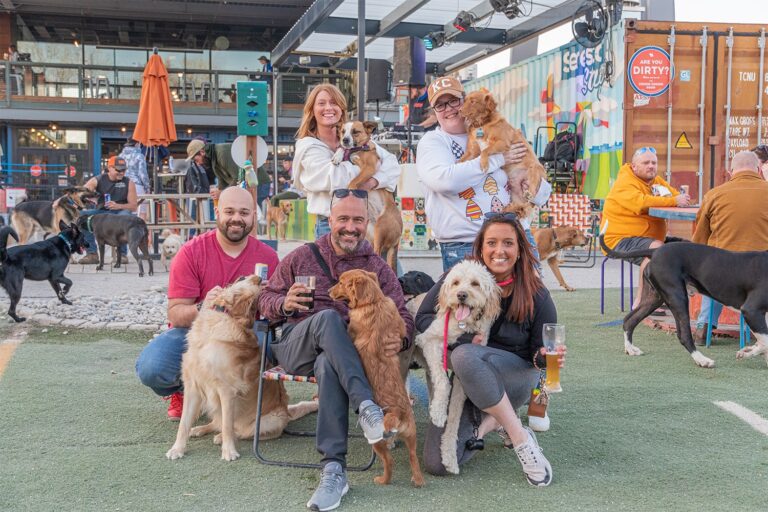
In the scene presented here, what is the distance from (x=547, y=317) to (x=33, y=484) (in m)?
2.30

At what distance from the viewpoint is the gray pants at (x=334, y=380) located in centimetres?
309

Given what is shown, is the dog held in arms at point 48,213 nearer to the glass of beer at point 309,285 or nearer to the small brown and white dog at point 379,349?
the glass of beer at point 309,285

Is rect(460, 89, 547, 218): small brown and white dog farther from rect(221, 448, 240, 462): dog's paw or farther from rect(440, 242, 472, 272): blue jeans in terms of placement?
rect(221, 448, 240, 462): dog's paw

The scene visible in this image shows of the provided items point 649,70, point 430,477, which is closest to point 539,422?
point 430,477

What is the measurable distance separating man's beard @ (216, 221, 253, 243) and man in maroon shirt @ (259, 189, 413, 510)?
0.42 metres

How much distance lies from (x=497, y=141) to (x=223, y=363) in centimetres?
191

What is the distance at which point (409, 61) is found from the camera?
42.4ft

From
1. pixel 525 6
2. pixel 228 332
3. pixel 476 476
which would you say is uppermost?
pixel 525 6

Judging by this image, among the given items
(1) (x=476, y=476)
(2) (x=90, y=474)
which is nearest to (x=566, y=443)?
(1) (x=476, y=476)

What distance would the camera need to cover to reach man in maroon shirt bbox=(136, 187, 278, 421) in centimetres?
385

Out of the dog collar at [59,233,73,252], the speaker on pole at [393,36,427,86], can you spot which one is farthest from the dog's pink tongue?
the speaker on pole at [393,36,427,86]

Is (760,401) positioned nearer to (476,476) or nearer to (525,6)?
(476,476)

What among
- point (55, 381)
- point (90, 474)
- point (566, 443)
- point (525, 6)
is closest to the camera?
point (90, 474)

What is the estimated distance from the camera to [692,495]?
305 centimetres
